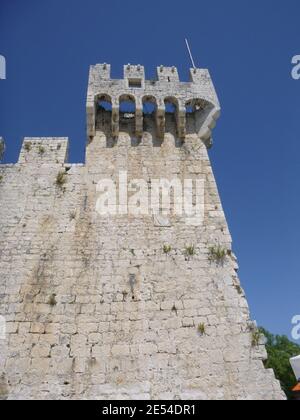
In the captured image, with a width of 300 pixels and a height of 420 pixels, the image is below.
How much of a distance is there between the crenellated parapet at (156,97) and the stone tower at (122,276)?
0.05 metres

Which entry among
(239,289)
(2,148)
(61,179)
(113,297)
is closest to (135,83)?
(61,179)

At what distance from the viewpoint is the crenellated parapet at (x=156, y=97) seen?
34.4ft

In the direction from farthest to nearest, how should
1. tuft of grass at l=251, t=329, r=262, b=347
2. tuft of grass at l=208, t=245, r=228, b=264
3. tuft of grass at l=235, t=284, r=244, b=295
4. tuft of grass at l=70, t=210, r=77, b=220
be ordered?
tuft of grass at l=70, t=210, r=77, b=220
tuft of grass at l=208, t=245, r=228, b=264
tuft of grass at l=235, t=284, r=244, b=295
tuft of grass at l=251, t=329, r=262, b=347

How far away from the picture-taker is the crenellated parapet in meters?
10.5

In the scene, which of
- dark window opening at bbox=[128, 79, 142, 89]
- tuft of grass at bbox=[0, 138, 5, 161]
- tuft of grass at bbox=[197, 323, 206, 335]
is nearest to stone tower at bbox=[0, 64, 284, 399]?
tuft of grass at bbox=[197, 323, 206, 335]

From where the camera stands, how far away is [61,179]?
9.54 m

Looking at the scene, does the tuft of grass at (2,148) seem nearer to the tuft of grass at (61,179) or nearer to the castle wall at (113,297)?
Answer: the castle wall at (113,297)

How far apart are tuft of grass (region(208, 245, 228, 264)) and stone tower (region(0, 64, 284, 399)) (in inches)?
1.2

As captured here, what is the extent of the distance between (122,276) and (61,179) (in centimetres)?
384

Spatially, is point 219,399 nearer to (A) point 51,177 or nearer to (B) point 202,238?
(B) point 202,238

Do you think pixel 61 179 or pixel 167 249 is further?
pixel 61 179

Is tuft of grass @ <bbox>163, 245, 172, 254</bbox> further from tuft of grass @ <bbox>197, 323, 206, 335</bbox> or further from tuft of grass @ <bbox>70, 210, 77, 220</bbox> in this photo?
tuft of grass @ <bbox>70, 210, 77, 220</bbox>

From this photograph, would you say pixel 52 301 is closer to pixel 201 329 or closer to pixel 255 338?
pixel 201 329

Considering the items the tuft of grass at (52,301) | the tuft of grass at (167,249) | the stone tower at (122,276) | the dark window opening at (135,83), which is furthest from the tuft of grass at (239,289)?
the dark window opening at (135,83)
